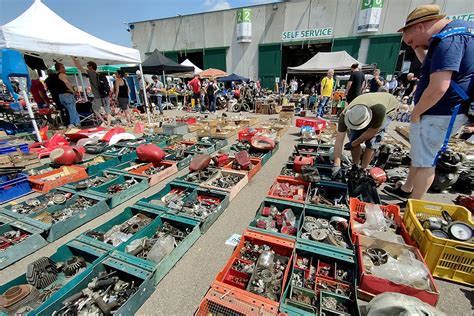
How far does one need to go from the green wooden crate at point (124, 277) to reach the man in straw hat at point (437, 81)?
10.7ft

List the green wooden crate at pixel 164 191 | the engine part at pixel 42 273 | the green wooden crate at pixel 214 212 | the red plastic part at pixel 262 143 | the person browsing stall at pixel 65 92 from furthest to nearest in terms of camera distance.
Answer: the person browsing stall at pixel 65 92 < the red plastic part at pixel 262 143 < the green wooden crate at pixel 164 191 < the green wooden crate at pixel 214 212 < the engine part at pixel 42 273

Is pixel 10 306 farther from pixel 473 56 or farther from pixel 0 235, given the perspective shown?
pixel 473 56

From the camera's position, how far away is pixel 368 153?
12.8 feet

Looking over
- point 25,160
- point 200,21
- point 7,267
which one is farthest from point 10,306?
point 200,21

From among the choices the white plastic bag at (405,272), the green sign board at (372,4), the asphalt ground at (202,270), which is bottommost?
the asphalt ground at (202,270)

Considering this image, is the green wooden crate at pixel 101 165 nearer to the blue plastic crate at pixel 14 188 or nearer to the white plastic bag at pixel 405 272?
the blue plastic crate at pixel 14 188

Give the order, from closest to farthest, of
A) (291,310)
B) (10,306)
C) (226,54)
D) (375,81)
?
(291,310) → (10,306) → (375,81) → (226,54)

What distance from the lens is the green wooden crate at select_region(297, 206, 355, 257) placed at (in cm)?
220

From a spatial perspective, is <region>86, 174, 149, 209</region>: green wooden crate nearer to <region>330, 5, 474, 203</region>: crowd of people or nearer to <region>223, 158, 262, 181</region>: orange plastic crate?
<region>223, 158, 262, 181</region>: orange plastic crate

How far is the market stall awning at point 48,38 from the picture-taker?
16.8 ft

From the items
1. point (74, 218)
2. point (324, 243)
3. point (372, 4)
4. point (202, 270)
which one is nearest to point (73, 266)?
point (74, 218)

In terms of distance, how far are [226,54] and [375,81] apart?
60.3 ft

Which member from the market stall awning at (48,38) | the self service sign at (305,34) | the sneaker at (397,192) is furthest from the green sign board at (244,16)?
the sneaker at (397,192)

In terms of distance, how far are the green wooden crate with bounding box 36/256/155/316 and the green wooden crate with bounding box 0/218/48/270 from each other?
1.14 metres
